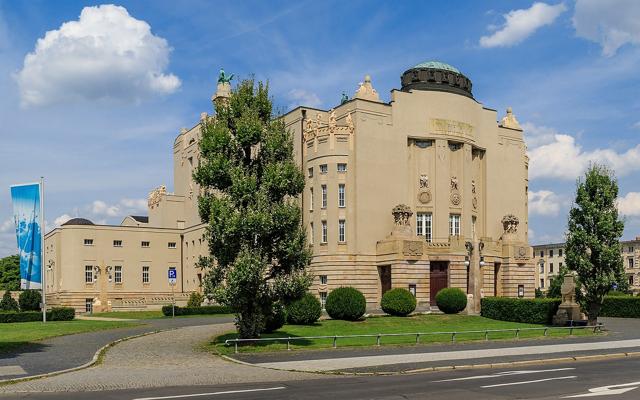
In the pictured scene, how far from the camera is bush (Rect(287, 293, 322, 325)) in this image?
41312 mm

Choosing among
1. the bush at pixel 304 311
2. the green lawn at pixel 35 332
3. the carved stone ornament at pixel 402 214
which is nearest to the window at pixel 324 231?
the carved stone ornament at pixel 402 214

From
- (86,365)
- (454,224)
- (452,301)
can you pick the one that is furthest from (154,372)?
(454,224)

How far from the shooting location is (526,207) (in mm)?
77812

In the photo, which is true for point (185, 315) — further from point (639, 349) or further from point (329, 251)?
point (639, 349)

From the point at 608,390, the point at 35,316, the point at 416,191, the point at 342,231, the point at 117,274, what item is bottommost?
the point at 35,316

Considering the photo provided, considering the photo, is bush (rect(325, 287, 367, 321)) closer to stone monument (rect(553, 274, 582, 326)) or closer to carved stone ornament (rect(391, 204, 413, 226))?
stone monument (rect(553, 274, 582, 326))

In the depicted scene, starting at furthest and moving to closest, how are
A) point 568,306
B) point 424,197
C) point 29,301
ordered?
point 29,301 < point 424,197 < point 568,306

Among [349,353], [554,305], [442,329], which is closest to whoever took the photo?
[349,353]

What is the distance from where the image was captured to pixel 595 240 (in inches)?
1636

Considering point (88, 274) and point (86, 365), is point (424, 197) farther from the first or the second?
point (86, 365)

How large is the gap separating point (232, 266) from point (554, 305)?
995 inches

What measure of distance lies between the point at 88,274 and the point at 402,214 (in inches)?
1581

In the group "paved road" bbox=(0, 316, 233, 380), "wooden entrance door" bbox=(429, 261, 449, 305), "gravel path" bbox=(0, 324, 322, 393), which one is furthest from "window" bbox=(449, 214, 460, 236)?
"gravel path" bbox=(0, 324, 322, 393)

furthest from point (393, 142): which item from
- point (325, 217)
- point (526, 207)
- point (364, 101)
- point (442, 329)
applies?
point (442, 329)
